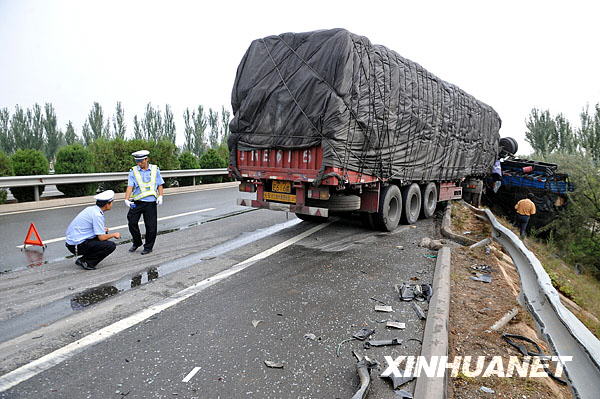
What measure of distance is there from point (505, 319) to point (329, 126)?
3.82 meters

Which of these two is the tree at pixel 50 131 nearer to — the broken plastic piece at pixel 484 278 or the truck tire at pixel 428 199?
the truck tire at pixel 428 199

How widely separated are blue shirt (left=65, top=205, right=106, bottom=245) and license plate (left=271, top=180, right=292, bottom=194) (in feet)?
10.1

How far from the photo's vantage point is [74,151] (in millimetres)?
13648

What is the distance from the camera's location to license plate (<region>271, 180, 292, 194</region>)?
7.28 metres

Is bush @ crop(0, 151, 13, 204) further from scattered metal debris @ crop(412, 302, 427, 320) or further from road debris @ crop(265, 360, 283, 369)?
scattered metal debris @ crop(412, 302, 427, 320)

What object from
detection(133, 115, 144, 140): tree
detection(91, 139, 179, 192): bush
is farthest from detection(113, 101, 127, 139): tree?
detection(91, 139, 179, 192): bush

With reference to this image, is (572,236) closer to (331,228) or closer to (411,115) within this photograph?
(411,115)

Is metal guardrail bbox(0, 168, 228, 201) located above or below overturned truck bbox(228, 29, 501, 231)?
below

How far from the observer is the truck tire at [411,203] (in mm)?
9047

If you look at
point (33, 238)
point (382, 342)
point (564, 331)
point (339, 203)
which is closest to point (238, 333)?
point (382, 342)

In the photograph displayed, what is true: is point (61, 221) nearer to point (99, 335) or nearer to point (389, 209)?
point (99, 335)

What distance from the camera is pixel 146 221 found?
21.0 feet

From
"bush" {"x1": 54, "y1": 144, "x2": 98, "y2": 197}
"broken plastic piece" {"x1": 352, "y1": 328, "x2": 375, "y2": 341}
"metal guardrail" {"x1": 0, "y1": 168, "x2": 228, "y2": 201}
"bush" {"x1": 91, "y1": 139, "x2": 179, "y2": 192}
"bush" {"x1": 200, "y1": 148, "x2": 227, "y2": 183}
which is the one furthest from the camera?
"bush" {"x1": 200, "y1": 148, "x2": 227, "y2": 183}

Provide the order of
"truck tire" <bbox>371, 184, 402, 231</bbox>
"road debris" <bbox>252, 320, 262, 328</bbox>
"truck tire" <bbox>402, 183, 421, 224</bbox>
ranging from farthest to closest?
"truck tire" <bbox>402, 183, 421, 224</bbox>
"truck tire" <bbox>371, 184, 402, 231</bbox>
"road debris" <bbox>252, 320, 262, 328</bbox>
